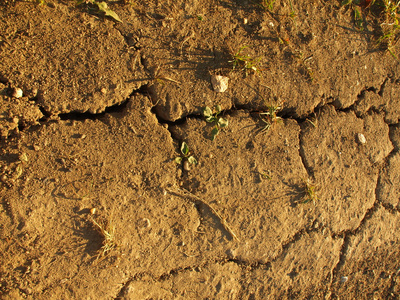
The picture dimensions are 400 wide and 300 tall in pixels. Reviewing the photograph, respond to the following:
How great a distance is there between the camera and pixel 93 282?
1.80 metres

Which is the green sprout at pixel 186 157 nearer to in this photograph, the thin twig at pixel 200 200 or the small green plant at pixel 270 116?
the thin twig at pixel 200 200

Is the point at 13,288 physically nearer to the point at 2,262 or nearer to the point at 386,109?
the point at 2,262

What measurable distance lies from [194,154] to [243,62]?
746 millimetres

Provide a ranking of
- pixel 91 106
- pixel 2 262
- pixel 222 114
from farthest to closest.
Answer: pixel 222 114
pixel 91 106
pixel 2 262

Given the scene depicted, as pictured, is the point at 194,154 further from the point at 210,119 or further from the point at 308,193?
the point at 308,193

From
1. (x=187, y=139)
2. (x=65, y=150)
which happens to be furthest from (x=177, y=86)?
(x=65, y=150)

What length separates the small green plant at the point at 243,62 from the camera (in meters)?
2.05

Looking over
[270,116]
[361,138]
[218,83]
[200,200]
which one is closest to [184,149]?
[200,200]

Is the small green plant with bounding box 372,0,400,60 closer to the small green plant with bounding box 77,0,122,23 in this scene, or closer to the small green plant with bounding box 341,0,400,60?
the small green plant with bounding box 341,0,400,60

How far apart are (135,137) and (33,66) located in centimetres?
75

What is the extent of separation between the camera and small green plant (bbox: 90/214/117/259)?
178cm

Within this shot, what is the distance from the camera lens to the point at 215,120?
201cm

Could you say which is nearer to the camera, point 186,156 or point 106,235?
point 106,235

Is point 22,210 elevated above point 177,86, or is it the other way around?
point 177,86
